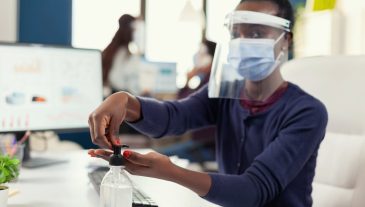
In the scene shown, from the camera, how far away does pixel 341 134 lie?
1.34 meters

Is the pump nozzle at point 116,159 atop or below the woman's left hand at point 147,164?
atop

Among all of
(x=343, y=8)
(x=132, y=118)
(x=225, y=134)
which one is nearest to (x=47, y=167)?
(x=132, y=118)

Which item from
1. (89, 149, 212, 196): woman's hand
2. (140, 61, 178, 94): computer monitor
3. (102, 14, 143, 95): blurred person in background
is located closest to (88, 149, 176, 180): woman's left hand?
(89, 149, 212, 196): woman's hand

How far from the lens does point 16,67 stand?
1.60m

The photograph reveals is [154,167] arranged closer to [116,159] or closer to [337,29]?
[116,159]

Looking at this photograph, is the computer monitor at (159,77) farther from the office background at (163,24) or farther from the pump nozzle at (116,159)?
the pump nozzle at (116,159)

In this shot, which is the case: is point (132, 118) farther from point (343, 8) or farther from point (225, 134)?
point (343, 8)

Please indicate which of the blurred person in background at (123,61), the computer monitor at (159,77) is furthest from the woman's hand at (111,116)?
the computer monitor at (159,77)

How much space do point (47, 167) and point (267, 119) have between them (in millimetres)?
792

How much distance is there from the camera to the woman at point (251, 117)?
Result: 3.31 ft

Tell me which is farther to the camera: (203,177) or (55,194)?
(55,194)

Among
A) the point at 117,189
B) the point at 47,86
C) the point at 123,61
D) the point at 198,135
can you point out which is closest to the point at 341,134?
the point at 117,189

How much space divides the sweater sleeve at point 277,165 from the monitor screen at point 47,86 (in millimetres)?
899

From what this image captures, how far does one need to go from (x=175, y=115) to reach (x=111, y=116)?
0.33m
